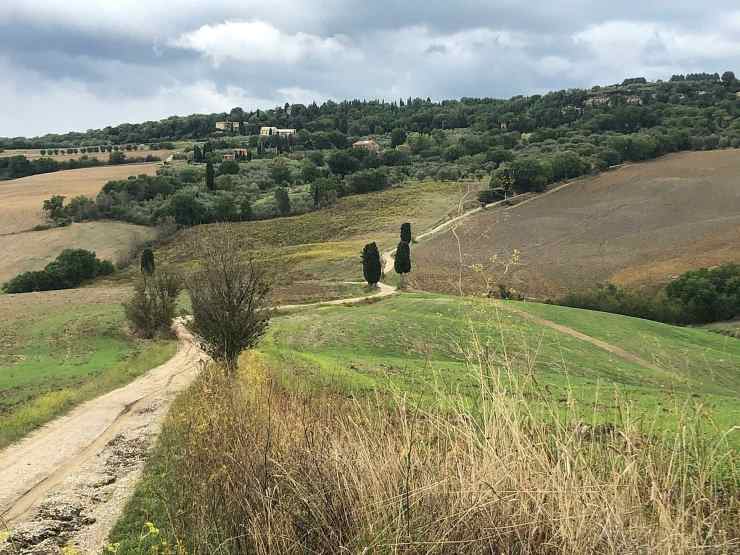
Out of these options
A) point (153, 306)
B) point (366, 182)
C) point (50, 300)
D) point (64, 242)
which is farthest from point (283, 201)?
point (153, 306)

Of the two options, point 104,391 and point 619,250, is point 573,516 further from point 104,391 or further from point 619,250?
point 619,250

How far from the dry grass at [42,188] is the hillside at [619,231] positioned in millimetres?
69155

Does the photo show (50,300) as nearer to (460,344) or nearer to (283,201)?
(460,344)

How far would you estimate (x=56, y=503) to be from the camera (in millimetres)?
10281

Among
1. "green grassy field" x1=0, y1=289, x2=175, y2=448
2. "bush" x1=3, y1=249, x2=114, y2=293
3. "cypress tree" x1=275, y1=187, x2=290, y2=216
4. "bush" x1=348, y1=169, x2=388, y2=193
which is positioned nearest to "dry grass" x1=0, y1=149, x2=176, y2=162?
"cypress tree" x1=275, y1=187, x2=290, y2=216

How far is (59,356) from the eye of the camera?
36031 mm

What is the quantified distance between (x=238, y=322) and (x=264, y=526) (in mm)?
15350

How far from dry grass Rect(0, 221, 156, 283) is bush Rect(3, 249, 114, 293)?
3.27m

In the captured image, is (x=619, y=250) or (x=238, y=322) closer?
(x=238, y=322)

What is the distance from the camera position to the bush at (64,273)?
70.5 metres

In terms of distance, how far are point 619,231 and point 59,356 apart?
6715 centimetres

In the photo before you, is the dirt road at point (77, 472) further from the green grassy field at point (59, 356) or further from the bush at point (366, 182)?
the bush at point (366, 182)

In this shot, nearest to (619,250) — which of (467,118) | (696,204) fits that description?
(696,204)

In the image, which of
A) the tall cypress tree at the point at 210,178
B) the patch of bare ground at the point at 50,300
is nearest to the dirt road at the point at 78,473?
the patch of bare ground at the point at 50,300
